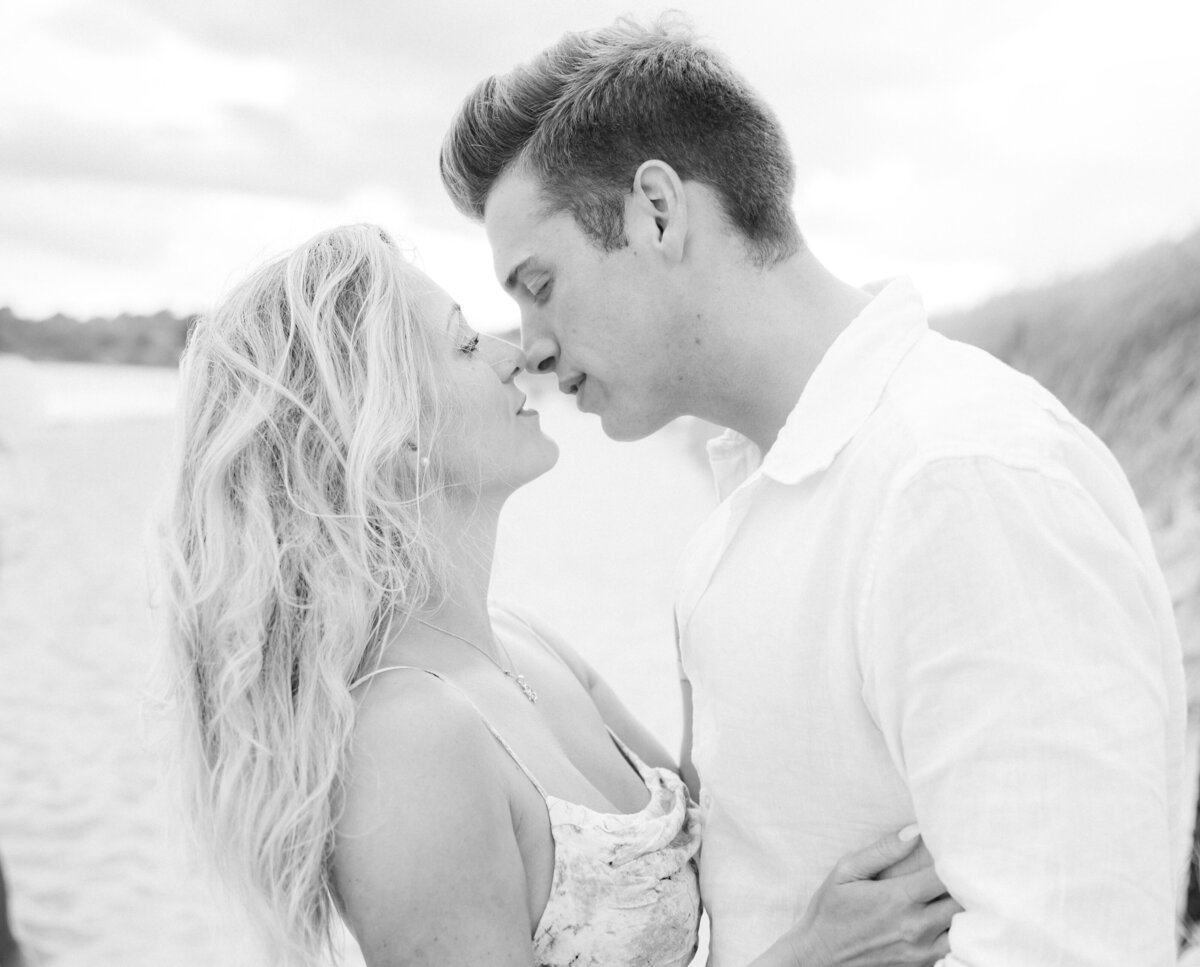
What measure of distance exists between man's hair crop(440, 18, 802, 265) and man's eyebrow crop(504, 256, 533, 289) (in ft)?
0.35

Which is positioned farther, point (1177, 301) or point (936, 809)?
point (1177, 301)

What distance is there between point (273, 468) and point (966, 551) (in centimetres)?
120

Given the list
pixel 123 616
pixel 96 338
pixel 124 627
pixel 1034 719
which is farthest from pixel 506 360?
pixel 96 338

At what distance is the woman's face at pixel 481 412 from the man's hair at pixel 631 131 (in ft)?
1.03

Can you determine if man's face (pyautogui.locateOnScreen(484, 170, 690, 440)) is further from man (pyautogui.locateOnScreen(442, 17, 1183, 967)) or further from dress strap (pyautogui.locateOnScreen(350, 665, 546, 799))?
dress strap (pyautogui.locateOnScreen(350, 665, 546, 799))

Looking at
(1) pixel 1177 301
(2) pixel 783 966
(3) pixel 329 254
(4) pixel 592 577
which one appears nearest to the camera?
(2) pixel 783 966

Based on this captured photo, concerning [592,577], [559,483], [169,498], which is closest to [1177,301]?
[169,498]

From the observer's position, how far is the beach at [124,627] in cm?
652

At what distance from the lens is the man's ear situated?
75.8 inches

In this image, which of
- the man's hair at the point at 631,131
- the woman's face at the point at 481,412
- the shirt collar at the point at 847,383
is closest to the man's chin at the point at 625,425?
the woman's face at the point at 481,412

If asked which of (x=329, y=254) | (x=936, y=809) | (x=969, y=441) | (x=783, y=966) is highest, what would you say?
(x=329, y=254)

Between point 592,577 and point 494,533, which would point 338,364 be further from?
point 592,577

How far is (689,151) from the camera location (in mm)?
1963

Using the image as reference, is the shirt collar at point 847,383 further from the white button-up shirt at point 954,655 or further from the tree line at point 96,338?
the tree line at point 96,338
